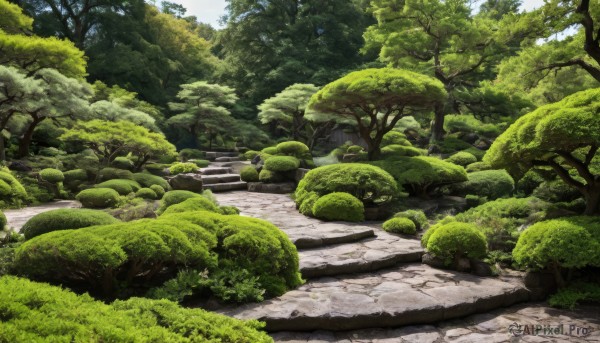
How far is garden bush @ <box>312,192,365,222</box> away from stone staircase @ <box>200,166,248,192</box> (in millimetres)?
6332

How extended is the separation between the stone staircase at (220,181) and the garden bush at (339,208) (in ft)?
20.8

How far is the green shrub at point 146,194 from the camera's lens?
1240 cm

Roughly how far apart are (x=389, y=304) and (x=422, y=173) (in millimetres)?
7257

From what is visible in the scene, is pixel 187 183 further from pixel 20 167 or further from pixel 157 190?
pixel 20 167

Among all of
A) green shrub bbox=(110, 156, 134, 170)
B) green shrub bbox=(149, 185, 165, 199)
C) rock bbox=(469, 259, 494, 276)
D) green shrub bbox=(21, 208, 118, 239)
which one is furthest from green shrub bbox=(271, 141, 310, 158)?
rock bbox=(469, 259, 494, 276)

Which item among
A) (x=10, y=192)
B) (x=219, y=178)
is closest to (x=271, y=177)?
(x=219, y=178)

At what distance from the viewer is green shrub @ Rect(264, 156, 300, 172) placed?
1537 cm

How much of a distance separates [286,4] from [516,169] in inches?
1053

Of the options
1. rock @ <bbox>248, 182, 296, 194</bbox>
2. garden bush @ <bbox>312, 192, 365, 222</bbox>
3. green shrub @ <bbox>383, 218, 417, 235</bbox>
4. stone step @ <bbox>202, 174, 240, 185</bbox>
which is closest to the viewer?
green shrub @ <bbox>383, 218, 417, 235</bbox>

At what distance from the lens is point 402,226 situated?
905 cm

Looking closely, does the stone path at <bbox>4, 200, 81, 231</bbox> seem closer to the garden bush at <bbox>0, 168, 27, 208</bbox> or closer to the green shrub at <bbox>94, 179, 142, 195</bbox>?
the garden bush at <bbox>0, 168, 27, 208</bbox>

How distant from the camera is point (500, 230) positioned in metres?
7.70

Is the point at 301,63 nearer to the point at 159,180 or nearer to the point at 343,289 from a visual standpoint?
the point at 159,180

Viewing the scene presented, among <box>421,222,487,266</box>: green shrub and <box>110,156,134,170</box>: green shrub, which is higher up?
<box>110,156,134,170</box>: green shrub
